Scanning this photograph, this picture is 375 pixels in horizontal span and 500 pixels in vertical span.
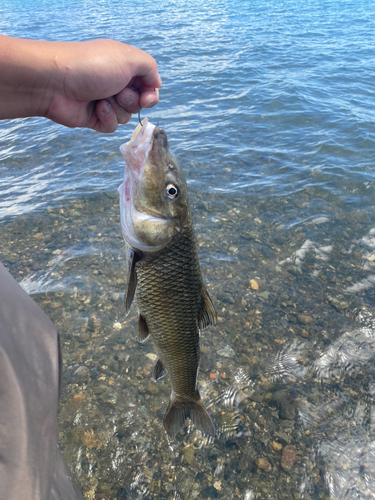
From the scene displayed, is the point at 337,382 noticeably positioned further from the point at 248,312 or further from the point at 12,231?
the point at 12,231

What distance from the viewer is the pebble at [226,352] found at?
4.37 metres

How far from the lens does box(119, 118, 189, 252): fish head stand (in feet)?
7.51

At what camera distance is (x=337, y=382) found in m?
4.14

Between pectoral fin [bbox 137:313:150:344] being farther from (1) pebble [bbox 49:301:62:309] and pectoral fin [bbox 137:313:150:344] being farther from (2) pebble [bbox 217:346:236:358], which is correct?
(1) pebble [bbox 49:301:62:309]

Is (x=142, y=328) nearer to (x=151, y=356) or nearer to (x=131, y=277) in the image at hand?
(x=131, y=277)

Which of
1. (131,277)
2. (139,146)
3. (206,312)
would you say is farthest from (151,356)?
(139,146)

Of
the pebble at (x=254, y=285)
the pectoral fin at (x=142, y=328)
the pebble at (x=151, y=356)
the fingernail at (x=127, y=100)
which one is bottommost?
the pebble at (x=254, y=285)

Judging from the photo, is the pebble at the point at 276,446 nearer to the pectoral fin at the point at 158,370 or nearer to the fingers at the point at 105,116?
the pectoral fin at the point at 158,370

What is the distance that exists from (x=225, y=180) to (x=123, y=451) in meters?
6.08

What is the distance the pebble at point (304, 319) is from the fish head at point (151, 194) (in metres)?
3.21

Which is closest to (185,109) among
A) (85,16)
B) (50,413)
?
(50,413)

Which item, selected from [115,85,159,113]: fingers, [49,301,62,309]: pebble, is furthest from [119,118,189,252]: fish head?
[49,301,62,309]: pebble

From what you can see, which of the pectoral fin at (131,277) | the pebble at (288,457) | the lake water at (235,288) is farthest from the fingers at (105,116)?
the pebble at (288,457)

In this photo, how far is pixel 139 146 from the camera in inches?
89.7
